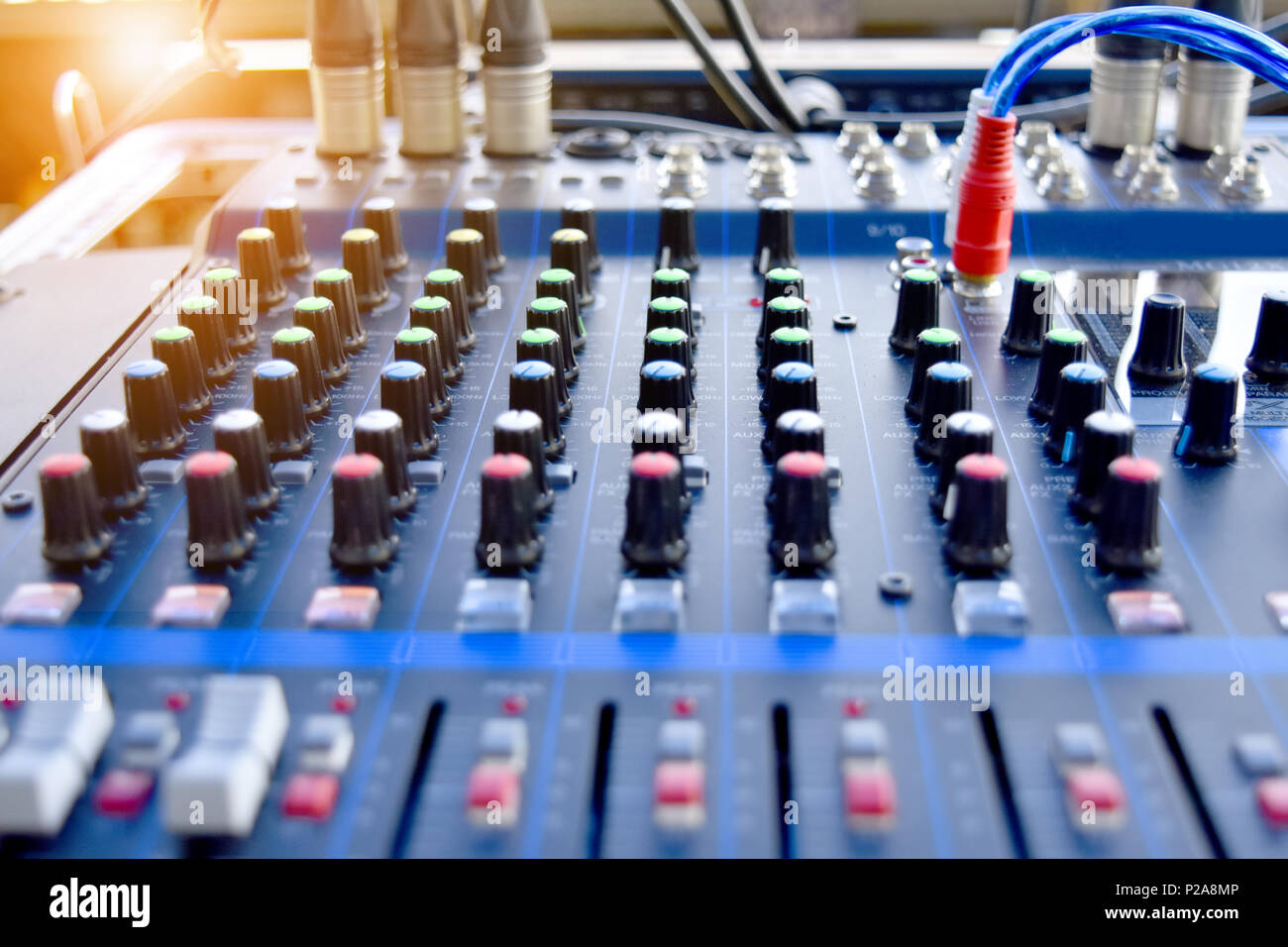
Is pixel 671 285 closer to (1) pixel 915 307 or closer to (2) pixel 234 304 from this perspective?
(1) pixel 915 307

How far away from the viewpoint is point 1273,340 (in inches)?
38.8

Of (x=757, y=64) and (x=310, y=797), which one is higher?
(x=757, y=64)

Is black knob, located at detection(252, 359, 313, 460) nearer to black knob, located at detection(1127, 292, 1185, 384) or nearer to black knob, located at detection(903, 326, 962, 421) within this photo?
black knob, located at detection(903, 326, 962, 421)

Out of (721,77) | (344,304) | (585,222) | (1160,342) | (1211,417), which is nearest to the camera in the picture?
(1211,417)

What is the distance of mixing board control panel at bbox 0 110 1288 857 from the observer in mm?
611

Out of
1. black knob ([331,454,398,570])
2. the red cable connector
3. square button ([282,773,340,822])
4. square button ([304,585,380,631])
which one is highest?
the red cable connector

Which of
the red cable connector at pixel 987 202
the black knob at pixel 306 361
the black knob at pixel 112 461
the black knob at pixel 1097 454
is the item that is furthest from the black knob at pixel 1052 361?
the black knob at pixel 112 461

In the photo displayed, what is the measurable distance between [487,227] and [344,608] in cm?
62

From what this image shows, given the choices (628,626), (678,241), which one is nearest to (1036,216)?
(678,241)

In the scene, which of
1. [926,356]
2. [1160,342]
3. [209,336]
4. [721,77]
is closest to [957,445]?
[926,356]

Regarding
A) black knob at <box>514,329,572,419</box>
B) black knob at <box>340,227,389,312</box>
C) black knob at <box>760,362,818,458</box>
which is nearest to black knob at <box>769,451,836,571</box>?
black knob at <box>760,362,818,458</box>

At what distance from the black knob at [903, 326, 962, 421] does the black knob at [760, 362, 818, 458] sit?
0.10 meters

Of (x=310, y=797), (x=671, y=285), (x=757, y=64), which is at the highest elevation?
(x=757, y=64)

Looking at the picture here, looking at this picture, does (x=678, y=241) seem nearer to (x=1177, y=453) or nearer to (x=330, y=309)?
(x=330, y=309)
